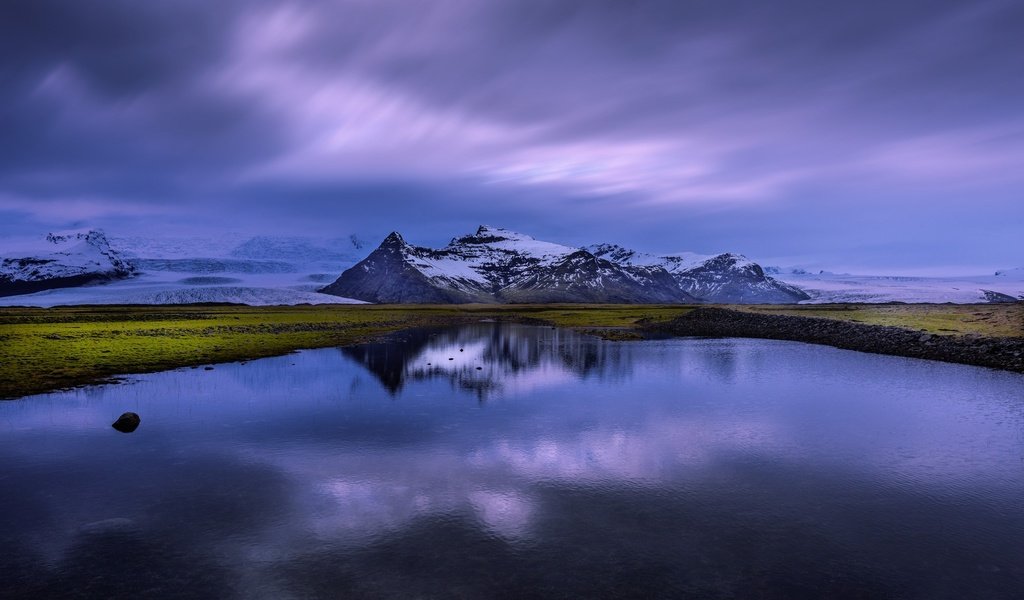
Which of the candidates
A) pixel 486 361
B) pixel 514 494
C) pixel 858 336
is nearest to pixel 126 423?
pixel 514 494

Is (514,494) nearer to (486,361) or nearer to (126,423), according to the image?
(126,423)

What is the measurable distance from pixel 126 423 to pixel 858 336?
229 feet

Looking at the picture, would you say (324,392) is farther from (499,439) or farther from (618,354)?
(618,354)

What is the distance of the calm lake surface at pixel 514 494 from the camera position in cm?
1164

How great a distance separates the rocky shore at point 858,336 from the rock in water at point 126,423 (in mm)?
55633

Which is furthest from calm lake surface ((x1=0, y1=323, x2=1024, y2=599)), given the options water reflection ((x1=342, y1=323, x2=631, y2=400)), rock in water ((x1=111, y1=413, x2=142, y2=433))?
water reflection ((x1=342, y1=323, x2=631, y2=400))

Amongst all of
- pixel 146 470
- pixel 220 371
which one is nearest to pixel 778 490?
pixel 146 470

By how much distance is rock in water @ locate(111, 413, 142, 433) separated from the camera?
941 inches

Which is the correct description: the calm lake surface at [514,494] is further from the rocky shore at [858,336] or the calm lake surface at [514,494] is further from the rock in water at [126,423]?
the rocky shore at [858,336]

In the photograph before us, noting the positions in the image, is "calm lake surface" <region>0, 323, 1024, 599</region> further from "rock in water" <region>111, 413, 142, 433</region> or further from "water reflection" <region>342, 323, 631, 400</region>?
"water reflection" <region>342, 323, 631, 400</region>

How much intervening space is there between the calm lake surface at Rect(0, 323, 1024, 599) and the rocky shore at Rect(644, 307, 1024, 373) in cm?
1750

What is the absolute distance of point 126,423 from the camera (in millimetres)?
24047

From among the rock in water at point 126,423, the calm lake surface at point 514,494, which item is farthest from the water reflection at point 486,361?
the rock in water at point 126,423

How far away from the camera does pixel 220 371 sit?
4169 cm
